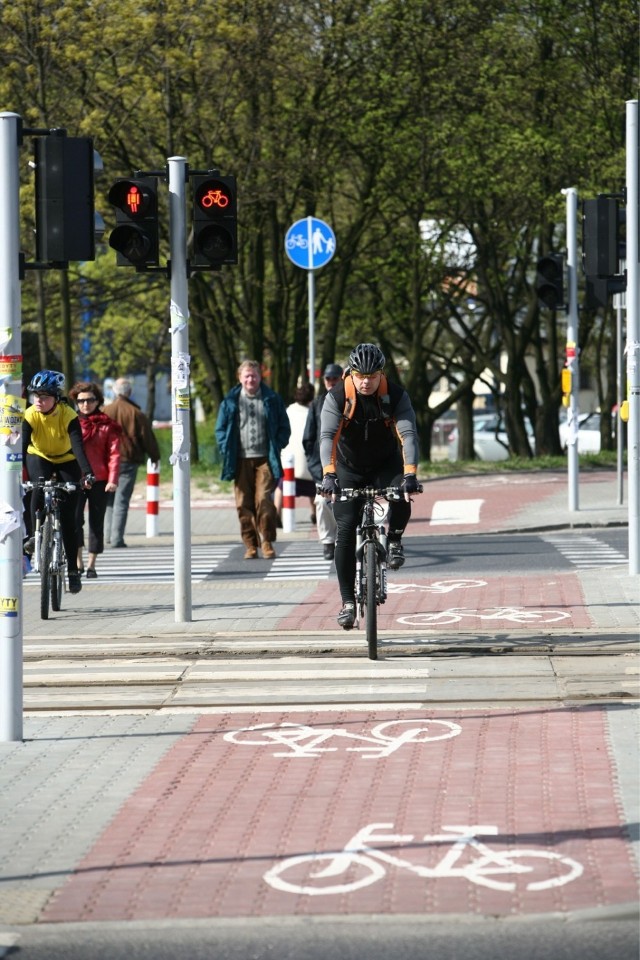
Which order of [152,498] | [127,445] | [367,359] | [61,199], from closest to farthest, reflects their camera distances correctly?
[61,199]
[367,359]
[127,445]
[152,498]

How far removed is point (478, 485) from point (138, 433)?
9.56 meters

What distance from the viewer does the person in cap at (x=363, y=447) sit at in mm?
10289

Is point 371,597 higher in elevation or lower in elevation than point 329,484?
lower

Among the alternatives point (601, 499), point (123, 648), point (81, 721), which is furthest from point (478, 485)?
point (81, 721)

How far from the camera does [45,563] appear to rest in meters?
13.0

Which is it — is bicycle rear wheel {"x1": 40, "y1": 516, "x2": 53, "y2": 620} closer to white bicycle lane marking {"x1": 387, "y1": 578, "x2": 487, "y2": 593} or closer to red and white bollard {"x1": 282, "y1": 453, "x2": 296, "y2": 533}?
white bicycle lane marking {"x1": 387, "y1": 578, "x2": 487, "y2": 593}

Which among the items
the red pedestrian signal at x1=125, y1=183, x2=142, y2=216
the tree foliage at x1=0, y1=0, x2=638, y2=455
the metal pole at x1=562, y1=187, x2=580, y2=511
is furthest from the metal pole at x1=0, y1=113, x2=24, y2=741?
the tree foliage at x1=0, y1=0, x2=638, y2=455

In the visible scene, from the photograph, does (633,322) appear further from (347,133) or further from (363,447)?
(347,133)

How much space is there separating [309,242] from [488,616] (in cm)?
896

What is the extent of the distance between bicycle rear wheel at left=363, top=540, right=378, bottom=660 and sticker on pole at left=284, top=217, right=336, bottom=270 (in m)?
10.1

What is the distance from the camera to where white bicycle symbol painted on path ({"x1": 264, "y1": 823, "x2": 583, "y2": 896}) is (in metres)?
Result: 5.58

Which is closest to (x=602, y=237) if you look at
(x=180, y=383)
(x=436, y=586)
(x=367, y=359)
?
(x=436, y=586)

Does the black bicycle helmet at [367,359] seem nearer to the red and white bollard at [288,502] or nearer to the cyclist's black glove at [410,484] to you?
the cyclist's black glove at [410,484]

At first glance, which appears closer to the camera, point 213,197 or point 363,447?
point 363,447
